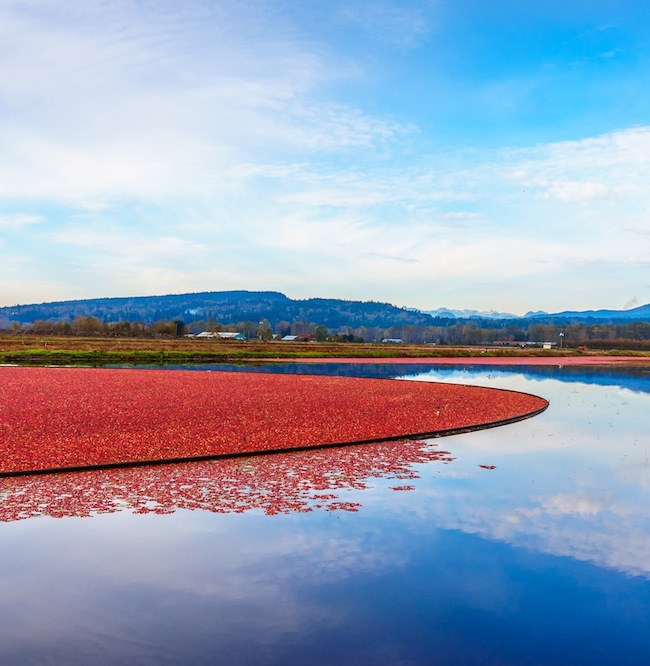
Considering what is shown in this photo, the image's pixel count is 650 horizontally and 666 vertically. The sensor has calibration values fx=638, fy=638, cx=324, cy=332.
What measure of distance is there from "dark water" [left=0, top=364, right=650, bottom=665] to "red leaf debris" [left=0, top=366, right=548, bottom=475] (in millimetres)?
2704

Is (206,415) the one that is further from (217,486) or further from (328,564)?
(328,564)

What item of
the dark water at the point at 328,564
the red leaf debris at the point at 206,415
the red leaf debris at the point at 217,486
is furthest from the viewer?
the red leaf debris at the point at 206,415

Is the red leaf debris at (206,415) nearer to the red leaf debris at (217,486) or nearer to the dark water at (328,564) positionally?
the red leaf debris at (217,486)

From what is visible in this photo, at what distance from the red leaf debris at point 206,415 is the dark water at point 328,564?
270cm

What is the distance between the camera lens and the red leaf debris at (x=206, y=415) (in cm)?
2094

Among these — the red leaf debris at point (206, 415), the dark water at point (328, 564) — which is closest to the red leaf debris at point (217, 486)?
the dark water at point (328, 564)

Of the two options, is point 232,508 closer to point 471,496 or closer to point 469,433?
point 471,496

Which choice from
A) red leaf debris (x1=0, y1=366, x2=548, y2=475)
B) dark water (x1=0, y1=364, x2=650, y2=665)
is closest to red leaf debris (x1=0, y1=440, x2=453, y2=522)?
dark water (x1=0, y1=364, x2=650, y2=665)

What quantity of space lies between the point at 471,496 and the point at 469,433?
10835 millimetres

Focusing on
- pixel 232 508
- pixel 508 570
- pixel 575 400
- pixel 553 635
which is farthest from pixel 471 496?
pixel 575 400

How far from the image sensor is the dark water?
8703 mm

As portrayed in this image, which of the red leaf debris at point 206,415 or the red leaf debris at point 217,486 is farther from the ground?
the red leaf debris at point 206,415

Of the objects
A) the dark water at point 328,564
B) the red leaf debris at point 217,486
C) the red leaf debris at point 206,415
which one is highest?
the red leaf debris at point 206,415

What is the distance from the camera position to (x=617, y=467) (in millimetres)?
20328
